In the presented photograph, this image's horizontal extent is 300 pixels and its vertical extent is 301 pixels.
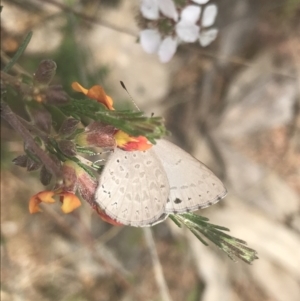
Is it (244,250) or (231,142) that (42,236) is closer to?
(231,142)

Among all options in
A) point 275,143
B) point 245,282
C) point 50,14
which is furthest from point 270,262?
point 50,14

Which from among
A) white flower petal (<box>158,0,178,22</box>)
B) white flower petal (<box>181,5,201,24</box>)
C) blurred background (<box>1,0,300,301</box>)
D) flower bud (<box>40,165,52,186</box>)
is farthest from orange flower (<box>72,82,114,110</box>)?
blurred background (<box>1,0,300,301</box>)

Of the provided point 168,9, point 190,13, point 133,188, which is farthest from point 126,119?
point 190,13

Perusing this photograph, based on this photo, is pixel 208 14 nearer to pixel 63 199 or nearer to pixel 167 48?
pixel 167 48

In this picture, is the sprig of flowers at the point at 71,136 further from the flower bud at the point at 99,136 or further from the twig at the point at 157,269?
the twig at the point at 157,269

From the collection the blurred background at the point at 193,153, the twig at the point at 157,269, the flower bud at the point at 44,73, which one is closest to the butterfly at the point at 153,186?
the flower bud at the point at 44,73

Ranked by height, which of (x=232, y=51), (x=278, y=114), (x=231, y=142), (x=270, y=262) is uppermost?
(x=232, y=51)

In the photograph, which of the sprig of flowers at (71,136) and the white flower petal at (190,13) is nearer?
the sprig of flowers at (71,136)
